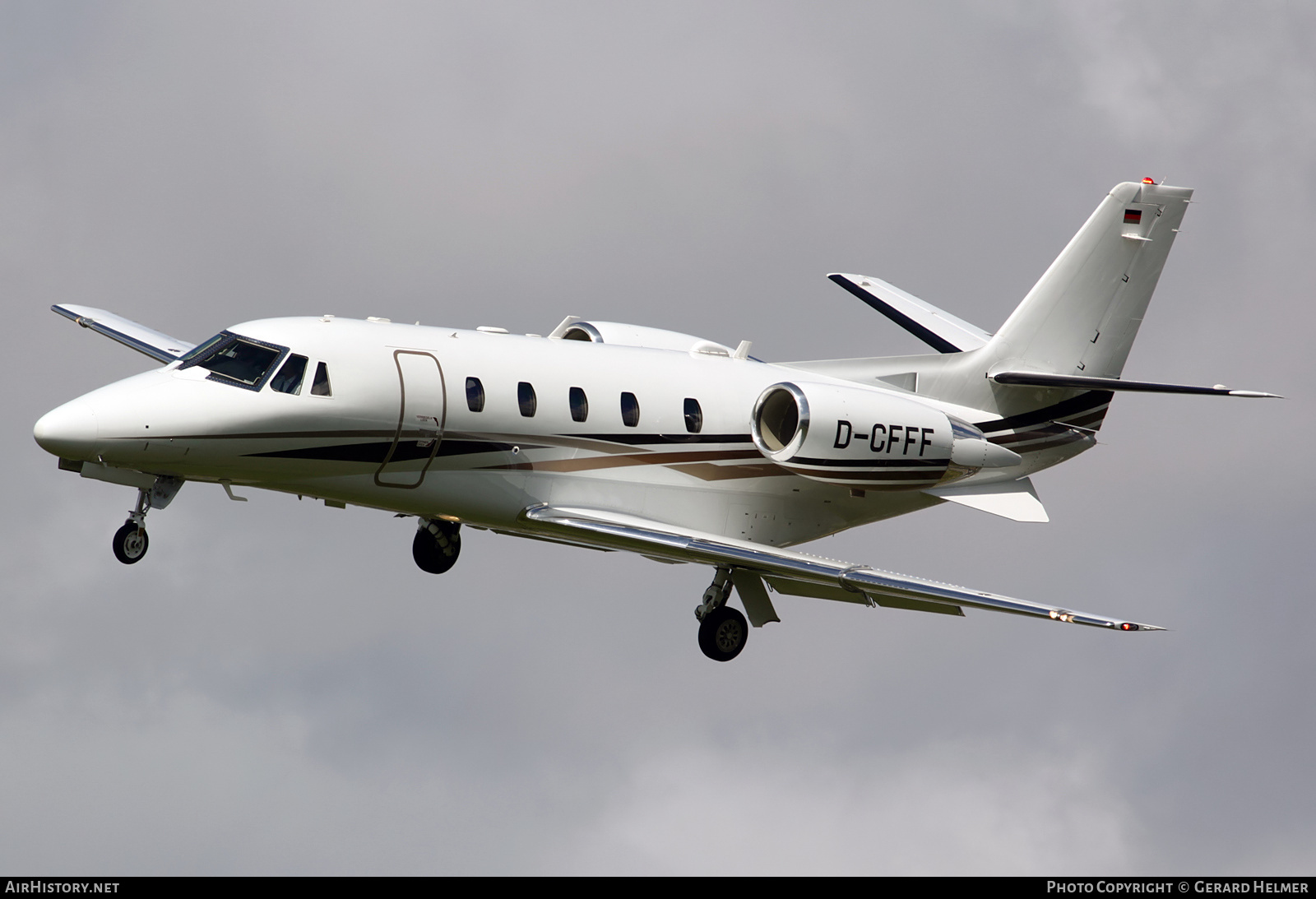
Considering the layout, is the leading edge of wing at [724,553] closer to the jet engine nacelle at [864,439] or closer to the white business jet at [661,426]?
the white business jet at [661,426]

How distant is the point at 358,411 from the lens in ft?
84.0

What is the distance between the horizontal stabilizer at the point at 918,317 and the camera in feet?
111

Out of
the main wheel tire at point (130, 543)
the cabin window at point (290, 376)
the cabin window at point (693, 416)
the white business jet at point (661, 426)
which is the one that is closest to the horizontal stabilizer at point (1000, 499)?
the white business jet at point (661, 426)

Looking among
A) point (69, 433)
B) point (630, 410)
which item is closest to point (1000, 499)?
point (630, 410)

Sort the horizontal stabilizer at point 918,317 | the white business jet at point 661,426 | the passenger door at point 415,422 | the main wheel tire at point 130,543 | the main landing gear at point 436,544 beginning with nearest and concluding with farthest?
the main wheel tire at point 130,543 < the white business jet at point 661,426 < the passenger door at point 415,422 < the main landing gear at point 436,544 < the horizontal stabilizer at point 918,317

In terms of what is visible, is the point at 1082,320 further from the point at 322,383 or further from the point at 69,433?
the point at 69,433

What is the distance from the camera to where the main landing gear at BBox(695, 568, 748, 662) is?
2945 cm

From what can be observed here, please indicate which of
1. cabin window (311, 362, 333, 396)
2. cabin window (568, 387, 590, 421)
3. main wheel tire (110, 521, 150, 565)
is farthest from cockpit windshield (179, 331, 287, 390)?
cabin window (568, 387, 590, 421)

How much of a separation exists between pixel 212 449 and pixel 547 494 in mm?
5453

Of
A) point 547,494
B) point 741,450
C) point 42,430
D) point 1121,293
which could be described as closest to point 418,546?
point 547,494

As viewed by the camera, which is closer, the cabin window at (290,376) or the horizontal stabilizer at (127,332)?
the cabin window at (290,376)

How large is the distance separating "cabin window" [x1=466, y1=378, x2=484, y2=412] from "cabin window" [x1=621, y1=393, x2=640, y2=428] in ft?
8.64

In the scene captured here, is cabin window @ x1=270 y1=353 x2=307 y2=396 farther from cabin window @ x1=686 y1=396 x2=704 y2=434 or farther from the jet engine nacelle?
the jet engine nacelle

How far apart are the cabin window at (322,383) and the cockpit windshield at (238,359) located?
2.05 feet
